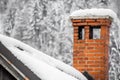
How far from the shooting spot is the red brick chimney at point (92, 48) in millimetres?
8195

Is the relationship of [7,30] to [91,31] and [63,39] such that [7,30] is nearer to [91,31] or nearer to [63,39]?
[63,39]

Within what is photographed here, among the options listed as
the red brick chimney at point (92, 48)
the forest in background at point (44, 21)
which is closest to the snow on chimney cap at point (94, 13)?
the red brick chimney at point (92, 48)

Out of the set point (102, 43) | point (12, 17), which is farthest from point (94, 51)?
point (12, 17)

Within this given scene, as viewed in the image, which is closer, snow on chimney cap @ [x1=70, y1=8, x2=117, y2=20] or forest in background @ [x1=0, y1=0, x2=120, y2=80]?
snow on chimney cap @ [x1=70, y1=8, x2=117, y2=20]

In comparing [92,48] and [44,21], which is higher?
[92,48]

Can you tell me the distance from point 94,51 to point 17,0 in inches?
2102

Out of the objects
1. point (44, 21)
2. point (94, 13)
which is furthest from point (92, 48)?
point (44, 21)

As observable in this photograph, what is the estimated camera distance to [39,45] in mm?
51781

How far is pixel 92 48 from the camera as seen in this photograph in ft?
27.1

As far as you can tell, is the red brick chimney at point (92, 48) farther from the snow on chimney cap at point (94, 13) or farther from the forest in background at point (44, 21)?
the forest in background at point (44, 21)

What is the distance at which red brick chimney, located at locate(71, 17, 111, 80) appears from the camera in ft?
26.9

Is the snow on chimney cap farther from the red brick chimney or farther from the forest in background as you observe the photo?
the forest in background

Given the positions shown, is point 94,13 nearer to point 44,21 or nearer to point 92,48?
point 92,48

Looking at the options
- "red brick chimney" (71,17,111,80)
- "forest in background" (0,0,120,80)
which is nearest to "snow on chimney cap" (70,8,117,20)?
"red brick chimney" (71,17,111,80)
